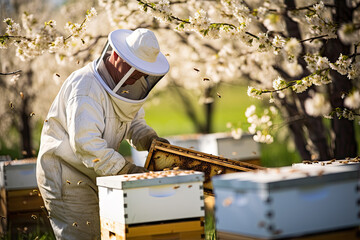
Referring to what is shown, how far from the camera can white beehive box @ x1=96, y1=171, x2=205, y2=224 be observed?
4047 mm

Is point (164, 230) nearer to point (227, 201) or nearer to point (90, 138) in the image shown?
point (227, 201)

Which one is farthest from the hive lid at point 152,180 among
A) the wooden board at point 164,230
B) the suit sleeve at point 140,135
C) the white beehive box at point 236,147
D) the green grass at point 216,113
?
the green grass at point 216,113

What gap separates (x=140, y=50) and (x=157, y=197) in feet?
4.96

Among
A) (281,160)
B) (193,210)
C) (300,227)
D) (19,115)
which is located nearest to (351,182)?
(300,227)

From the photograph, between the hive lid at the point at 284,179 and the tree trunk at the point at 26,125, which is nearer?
the hive lid at the point at 284,179

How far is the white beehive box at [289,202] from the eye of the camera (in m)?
3.06

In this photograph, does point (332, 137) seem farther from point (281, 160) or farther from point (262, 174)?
point (281, 160)

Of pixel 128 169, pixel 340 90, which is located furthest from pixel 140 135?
pixel 340 90

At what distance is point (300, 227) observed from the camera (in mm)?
3119

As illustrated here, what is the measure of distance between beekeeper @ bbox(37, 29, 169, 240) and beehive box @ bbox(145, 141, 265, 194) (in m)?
0.18

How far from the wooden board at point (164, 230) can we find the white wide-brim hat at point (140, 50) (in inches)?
55.3

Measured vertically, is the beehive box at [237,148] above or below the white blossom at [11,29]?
below

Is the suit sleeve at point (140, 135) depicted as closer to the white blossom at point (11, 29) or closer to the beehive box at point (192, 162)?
the beehive box at point (192, 162)

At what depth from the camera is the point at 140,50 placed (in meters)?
5.06
